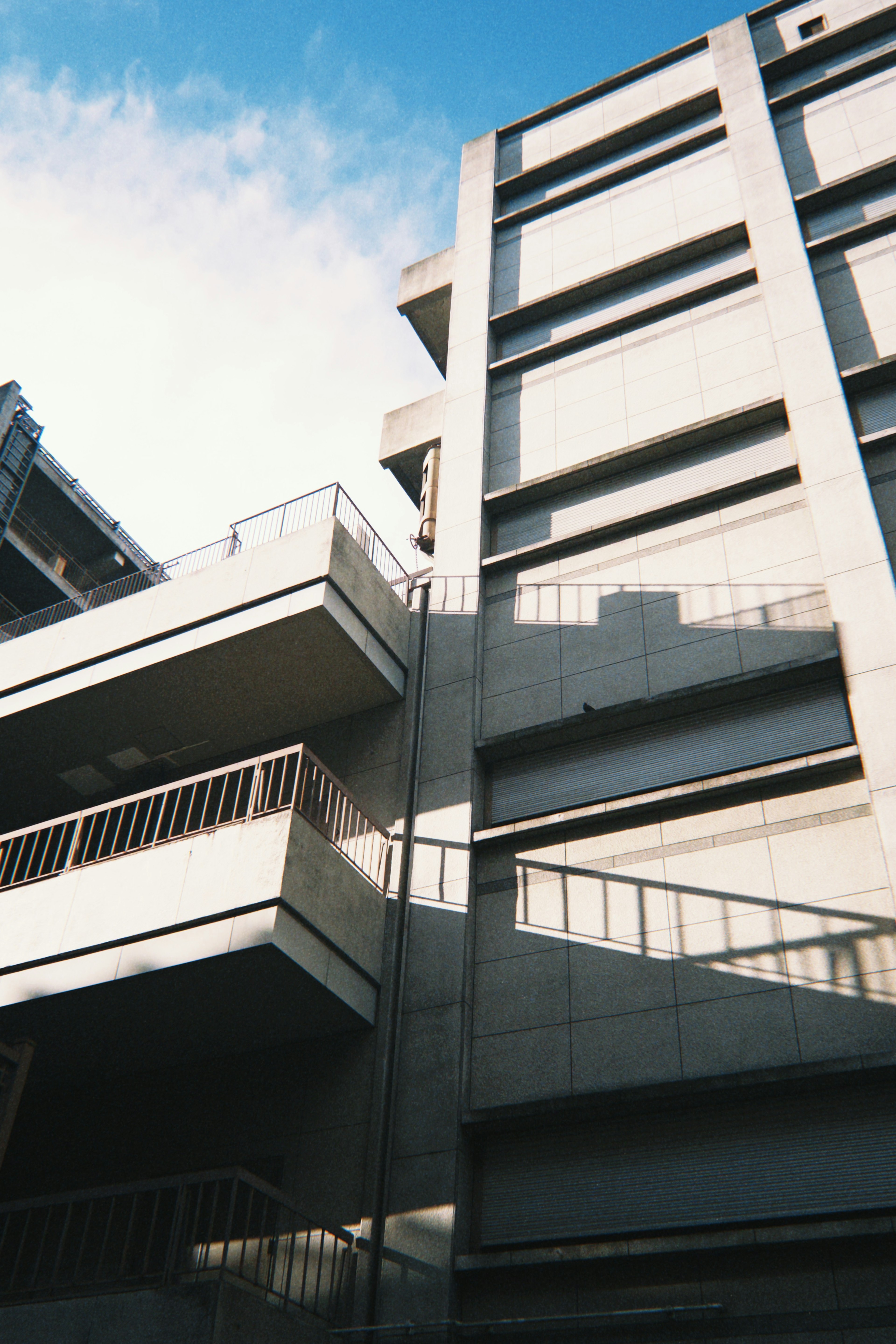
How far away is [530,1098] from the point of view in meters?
11.7

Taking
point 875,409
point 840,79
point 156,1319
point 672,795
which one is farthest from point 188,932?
point 840,79

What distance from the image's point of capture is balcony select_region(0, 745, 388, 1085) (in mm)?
11734

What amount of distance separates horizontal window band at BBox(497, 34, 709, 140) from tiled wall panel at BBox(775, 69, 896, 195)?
3390 millimetres

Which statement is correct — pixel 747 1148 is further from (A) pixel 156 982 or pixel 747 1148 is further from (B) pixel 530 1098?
(A) pixel 156 982

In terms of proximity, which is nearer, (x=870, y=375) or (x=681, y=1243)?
(x=681, y=1243)

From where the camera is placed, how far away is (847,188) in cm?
1808

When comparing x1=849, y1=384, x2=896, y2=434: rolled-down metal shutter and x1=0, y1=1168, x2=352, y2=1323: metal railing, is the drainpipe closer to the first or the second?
A: x1=0, y1=1168, x2=352, y2=1323: metal railing

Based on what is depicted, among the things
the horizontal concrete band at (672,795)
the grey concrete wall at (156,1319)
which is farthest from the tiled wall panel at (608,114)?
the grey concrete wall at (156,1319)

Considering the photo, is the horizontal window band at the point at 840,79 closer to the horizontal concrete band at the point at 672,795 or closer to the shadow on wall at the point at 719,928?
the horizontal concrete band at the point at 672,795

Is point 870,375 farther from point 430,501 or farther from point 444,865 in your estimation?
point 444,865

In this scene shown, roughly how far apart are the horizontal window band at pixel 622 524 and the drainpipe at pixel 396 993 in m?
1.57

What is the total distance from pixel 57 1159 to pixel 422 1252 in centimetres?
579

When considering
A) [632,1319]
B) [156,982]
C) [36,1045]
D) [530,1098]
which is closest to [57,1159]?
[36,1045]

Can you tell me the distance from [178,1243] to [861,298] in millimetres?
16063
